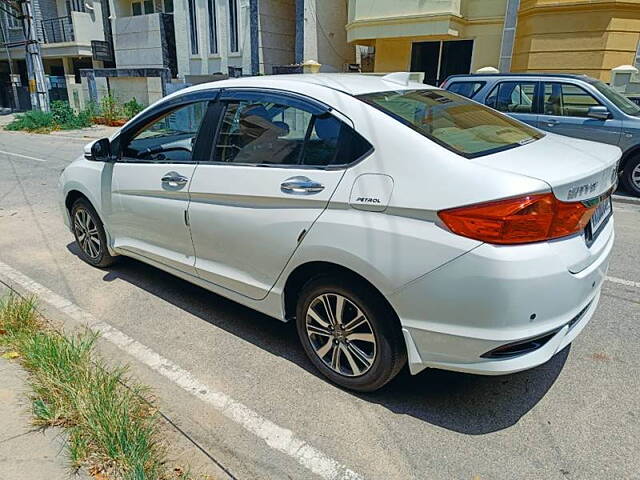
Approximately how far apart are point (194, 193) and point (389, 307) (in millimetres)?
1581

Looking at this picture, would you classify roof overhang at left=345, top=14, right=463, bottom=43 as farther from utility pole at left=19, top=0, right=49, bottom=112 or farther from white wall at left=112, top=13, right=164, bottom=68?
utility pole at left=19, top=0, right=49, bottom=112

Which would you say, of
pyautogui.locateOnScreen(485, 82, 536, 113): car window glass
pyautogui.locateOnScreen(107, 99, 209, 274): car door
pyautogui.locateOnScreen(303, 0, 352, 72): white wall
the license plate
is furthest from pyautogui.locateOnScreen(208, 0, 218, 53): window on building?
the license plate

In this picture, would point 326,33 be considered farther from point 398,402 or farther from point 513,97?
point 398,402

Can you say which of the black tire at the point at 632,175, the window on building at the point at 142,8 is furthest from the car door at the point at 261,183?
the window on building at the point at 142,8

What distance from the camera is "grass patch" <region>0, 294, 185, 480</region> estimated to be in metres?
2.18

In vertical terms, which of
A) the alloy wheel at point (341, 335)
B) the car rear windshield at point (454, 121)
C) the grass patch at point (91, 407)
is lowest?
the grass patch at point (91, 407)

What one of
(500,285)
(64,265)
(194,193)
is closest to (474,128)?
(500,285)

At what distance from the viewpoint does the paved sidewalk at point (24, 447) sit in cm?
215

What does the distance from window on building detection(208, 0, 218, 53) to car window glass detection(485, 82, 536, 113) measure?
48.8ft

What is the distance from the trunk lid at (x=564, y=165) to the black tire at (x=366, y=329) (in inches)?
34.9

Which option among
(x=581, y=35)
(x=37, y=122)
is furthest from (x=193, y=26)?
(x=581, y=35)

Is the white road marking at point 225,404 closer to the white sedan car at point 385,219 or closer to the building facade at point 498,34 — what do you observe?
the white sedan car at point 385,219

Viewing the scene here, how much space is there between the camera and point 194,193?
3256mm

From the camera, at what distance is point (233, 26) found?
1909cm
